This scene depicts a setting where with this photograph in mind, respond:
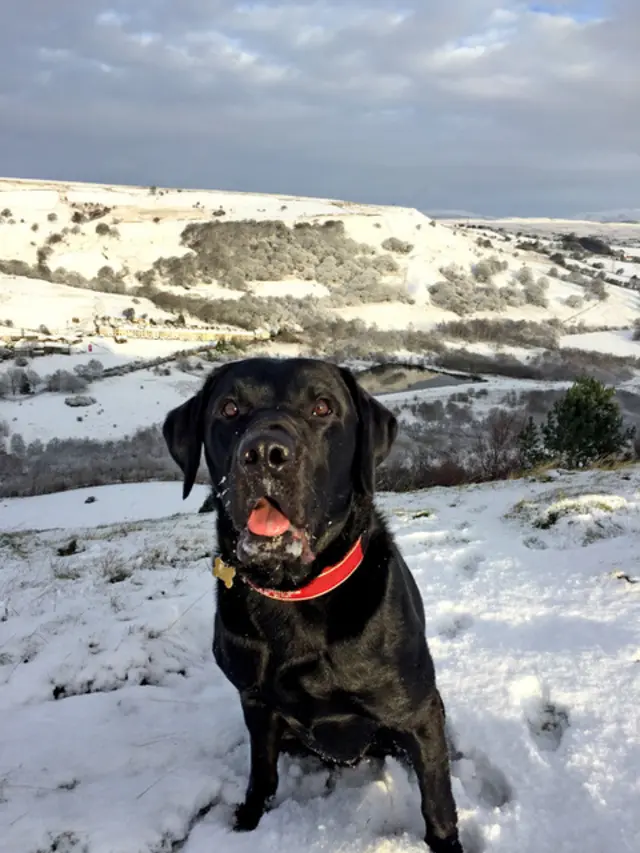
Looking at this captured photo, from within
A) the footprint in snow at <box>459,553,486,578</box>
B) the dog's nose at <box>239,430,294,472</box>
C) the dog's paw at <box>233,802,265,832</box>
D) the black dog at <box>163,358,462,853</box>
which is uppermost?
the dog's nose at <box>239,430,294,472</box>

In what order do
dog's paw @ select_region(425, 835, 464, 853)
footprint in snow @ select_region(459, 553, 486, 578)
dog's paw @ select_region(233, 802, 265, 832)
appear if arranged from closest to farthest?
1. dog's paw @ select_region(425, 835, 464, 853)
2. dog's paw @ select_region(233, 802, 265, 832)
3. footprint in snow @ select_region(459, 553, 486, 578)

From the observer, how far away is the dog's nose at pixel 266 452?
7.33ft

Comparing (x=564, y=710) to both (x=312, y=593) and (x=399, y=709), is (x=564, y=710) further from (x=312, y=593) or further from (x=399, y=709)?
(x=312, y=593)

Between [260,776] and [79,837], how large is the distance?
78cm

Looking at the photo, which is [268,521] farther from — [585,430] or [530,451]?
[530,451]

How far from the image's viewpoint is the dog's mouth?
2.35 metres

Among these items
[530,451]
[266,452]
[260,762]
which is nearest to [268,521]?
[266,452]

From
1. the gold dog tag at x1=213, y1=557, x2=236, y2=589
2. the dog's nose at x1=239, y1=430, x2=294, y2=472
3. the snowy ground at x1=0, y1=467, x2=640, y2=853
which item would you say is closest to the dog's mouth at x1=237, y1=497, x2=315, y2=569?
the dog's nose at x1=239, y1=430, x2=294, y2=472

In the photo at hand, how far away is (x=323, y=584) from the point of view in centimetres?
259

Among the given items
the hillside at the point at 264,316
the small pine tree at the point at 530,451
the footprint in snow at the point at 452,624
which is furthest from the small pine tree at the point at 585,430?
the footprint in snow at the point at 452,624

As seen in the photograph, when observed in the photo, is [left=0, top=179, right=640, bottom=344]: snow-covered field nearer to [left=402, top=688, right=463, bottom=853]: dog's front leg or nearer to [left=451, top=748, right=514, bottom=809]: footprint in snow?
[left=451, top=748, right=514, bottom=809]: footprint in snow

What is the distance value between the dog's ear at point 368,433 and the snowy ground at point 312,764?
146 centimetres

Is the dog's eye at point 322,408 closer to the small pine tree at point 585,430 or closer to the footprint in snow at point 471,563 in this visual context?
the footprint in snow at point 471,563

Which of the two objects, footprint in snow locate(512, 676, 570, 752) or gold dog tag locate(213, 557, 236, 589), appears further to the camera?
footprint in snow locate(512, 676, 570, 752)
